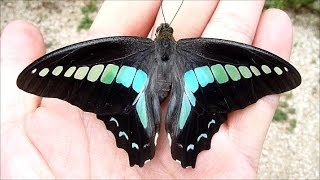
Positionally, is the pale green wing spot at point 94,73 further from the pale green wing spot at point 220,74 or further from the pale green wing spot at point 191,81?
the pale green wing spot at point 220,74

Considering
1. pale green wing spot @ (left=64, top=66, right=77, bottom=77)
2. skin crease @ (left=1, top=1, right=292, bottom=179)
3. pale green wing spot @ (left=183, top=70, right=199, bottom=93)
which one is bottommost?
skin crease @ (left=1, top=1, right=292, bottom=179)

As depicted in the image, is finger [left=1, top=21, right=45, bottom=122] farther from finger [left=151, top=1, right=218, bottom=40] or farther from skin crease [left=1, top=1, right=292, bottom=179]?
finger [left=151, top=1, right=218, bottom=40]

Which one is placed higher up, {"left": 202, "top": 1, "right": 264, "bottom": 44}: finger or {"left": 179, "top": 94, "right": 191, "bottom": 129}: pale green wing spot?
{"left": 202, "top": 1, "right": 264, "bottom": 44}: finger

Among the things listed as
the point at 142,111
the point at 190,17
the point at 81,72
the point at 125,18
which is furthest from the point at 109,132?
the point at 190,17

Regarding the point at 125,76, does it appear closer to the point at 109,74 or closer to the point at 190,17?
the point at 109,74

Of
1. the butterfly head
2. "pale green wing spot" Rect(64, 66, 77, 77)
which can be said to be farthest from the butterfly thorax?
"pale green wing spot" Rect(64, 66, 77, 77)

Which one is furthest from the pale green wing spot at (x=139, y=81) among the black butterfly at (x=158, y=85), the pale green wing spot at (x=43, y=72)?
the pale green wing spot at (x=43, y=72)
